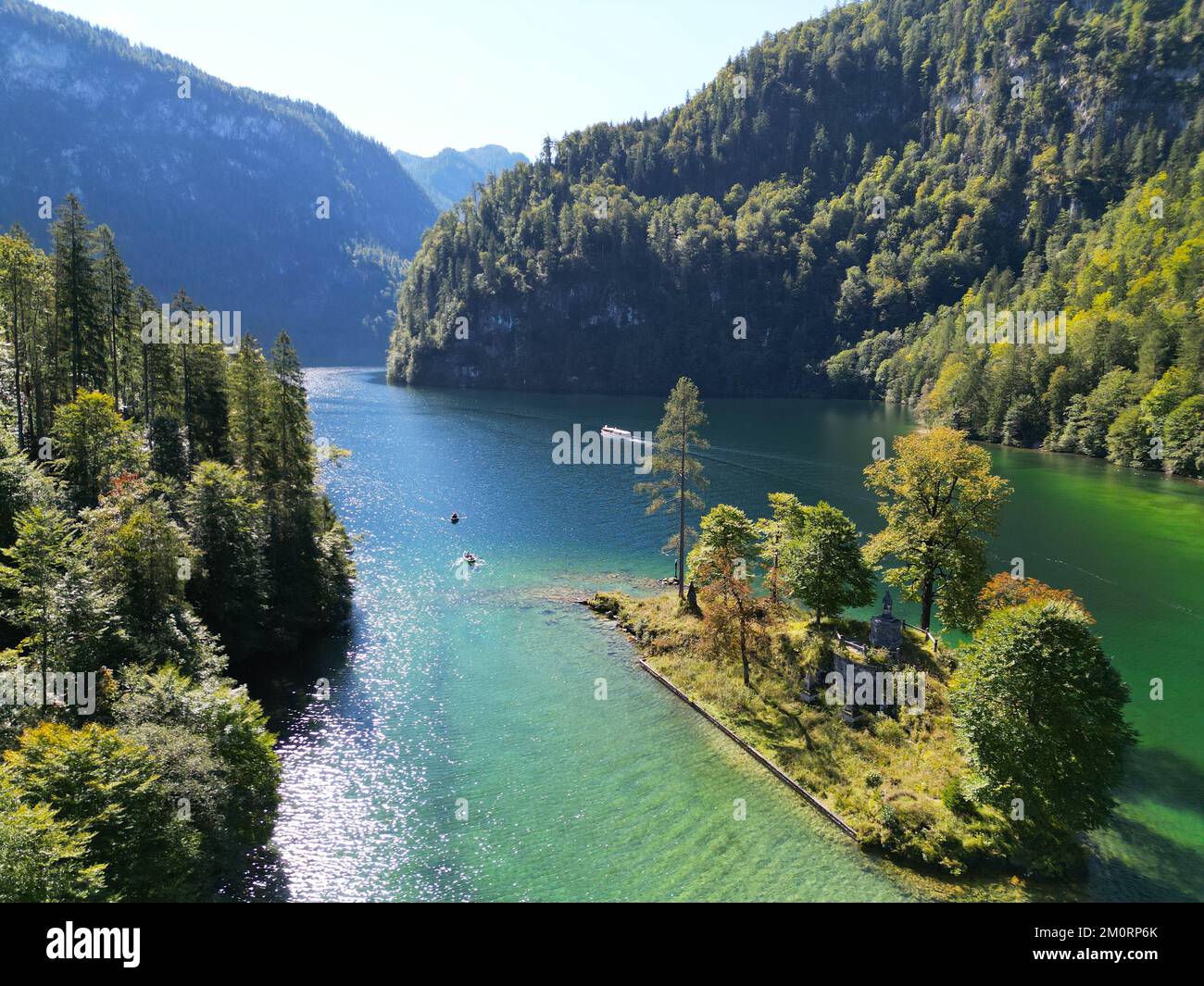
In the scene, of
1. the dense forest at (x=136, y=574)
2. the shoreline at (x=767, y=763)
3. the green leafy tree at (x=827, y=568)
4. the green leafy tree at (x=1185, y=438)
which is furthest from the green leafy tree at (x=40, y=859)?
the green leafy tree at (x=1185, y=438)

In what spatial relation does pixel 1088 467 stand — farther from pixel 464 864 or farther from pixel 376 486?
pixel 464 864

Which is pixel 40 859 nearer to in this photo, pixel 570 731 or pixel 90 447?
pixel 570 731

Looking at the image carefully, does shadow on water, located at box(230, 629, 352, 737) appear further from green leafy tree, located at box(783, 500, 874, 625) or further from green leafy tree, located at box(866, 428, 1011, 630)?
green leafy tree, located at box(866, 428, 1011, 630)

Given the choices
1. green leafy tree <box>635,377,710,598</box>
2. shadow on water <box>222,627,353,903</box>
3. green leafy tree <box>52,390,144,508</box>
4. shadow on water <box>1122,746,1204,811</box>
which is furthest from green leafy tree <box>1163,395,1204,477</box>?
green leafy tree <box>52,390,144,508</box>
